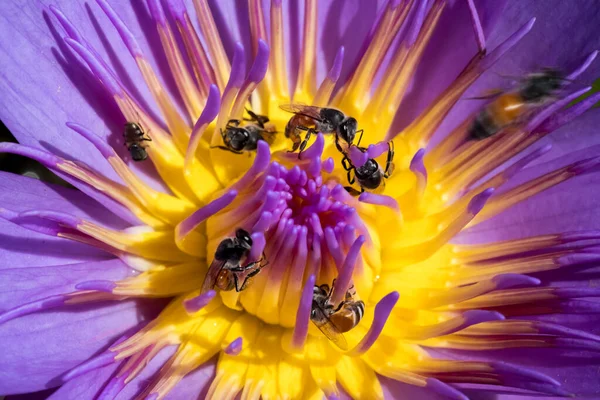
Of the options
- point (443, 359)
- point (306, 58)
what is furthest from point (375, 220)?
point (306, 58)

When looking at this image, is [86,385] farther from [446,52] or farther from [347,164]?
[446,52]

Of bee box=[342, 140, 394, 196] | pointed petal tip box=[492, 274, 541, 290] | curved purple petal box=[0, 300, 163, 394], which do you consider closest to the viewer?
curved purple petal box=[0, 300, 163, 394]

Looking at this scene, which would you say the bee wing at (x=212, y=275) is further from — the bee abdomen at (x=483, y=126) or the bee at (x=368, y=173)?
the bee abdomen at (x=483, y=126)

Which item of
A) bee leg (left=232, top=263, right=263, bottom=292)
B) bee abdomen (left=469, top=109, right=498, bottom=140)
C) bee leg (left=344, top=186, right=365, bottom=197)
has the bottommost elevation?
bee leg (left=232, top=263, right=263, bottom=292)

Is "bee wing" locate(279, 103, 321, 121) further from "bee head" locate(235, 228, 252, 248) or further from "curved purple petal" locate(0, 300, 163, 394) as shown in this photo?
"curved purple petal" locate(0, 300, 163, 394)

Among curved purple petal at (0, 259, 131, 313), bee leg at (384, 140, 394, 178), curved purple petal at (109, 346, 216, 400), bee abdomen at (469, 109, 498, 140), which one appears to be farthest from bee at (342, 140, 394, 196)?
curved purple petal at (0, 259, 131, 313)

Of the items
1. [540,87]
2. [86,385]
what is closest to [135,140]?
[86,385]

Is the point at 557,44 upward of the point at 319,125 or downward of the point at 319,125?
upward
